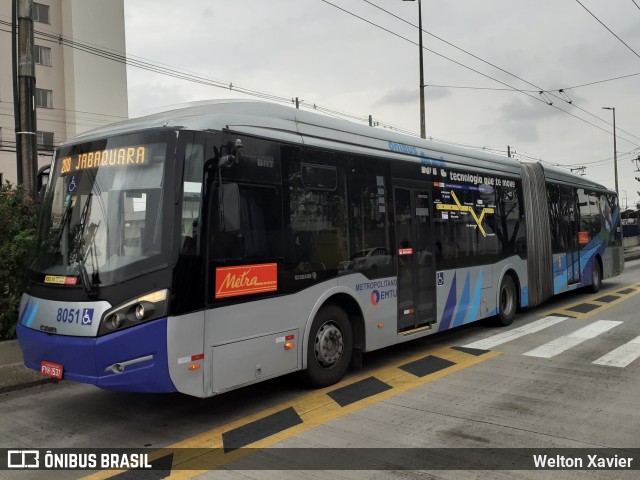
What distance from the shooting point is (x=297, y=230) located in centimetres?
591

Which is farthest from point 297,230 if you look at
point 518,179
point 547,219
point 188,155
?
point 547,219

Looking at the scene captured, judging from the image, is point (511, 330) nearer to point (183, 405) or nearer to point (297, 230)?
point (297, 230)

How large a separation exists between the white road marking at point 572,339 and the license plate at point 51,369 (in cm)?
620

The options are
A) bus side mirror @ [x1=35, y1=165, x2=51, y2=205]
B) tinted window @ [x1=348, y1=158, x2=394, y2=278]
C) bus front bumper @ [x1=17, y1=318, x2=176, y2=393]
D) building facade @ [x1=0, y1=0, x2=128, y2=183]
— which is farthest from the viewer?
building facade @ [x1=0, y1=0, x2=128, y2=183]

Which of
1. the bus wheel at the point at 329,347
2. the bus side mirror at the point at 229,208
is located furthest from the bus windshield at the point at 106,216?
the bus wheel at the point at 329,347

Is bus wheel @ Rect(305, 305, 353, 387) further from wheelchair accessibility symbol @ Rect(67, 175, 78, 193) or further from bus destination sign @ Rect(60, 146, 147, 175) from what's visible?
wheelchair accessibility symbol @ Rect(67, 175, 78, 193)

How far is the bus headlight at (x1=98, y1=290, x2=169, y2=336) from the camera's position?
460cm

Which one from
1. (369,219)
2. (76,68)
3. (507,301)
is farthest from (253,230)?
(76,68)

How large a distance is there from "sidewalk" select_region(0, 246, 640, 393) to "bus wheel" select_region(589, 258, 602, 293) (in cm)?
1359

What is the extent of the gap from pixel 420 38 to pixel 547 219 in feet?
32.9

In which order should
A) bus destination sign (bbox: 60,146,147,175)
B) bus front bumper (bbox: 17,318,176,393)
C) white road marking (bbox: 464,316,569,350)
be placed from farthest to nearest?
white road marking (bbox: 464,316,569,350) < bus destination sign (bbox: 60,146,147,175) < bus front bumper (bbox: 17,318,176,393)

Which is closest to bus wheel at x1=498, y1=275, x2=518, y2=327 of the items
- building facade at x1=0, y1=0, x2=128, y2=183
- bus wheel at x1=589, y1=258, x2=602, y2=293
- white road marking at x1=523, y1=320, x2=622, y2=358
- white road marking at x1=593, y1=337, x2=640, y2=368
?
white road marking at x1=523, y1=320, x2=622, y2=358

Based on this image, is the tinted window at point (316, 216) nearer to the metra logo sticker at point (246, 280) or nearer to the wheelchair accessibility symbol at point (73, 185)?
the metra logo sticker at point (246, 280)

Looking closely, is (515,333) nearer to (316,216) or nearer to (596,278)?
(316,216)
